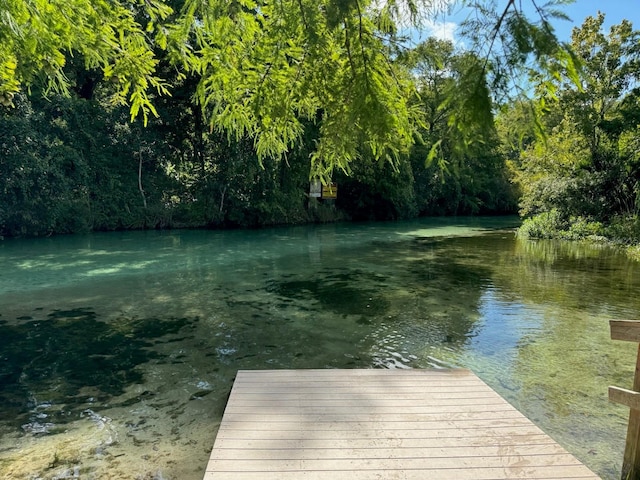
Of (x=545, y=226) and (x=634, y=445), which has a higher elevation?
(x=545, y=226)

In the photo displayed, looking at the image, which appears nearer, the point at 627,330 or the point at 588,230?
the point at 627,330

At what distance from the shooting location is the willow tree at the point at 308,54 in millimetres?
2482

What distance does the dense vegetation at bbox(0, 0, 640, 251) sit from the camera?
8.29 ft

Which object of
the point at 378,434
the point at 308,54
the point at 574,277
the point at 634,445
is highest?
the point at 308,54

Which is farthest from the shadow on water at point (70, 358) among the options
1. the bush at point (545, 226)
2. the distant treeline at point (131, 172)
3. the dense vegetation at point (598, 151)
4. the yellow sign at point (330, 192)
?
the yellow sign at point (330, 192)

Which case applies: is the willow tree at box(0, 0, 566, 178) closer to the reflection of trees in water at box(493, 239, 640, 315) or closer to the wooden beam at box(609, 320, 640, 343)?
the wooden beam at box(609, 320, 640, 343)

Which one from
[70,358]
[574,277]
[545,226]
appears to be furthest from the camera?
[545,226]

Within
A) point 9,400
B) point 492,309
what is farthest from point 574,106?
point 9,400

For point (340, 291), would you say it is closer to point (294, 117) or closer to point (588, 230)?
point (294, 117)

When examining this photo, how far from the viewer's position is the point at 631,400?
8.64 ft

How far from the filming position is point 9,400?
14.8 ft

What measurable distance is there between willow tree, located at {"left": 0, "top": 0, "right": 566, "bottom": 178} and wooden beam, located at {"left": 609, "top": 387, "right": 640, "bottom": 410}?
1827 millimetres

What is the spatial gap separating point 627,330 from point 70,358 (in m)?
5.79

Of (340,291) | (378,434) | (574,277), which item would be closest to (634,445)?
(378,434)
